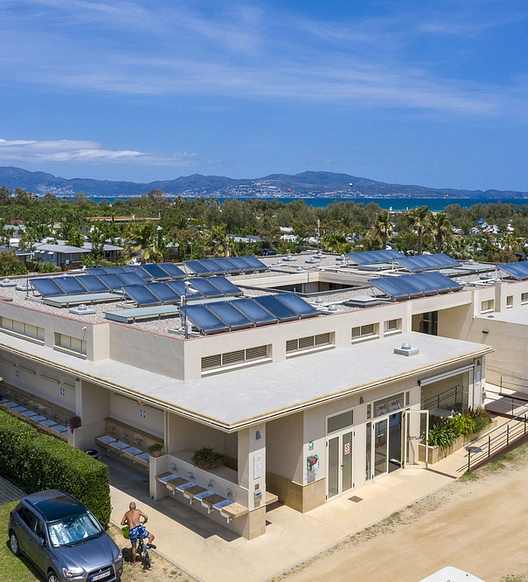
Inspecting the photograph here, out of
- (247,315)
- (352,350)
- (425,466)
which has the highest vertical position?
(247,315)

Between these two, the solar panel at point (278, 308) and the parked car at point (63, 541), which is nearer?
the parked car at point (63, 541)

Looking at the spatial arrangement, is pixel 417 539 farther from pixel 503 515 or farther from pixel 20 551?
pixel 20 551

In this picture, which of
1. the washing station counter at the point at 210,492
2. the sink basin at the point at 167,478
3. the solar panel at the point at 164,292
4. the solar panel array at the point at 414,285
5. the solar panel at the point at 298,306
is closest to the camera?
the washing station counter at the point at 210,492

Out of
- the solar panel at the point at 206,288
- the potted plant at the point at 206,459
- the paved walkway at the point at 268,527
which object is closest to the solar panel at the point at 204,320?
the potted plant at the point at 206,459

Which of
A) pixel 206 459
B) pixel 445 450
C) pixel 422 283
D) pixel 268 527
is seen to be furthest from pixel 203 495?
pixel 422 283

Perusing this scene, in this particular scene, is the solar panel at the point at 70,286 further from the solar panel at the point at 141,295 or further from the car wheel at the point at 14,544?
the car wheel at the point at 14,544

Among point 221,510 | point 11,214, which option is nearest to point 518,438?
point 221,510

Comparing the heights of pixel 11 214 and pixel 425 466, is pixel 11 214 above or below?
above
